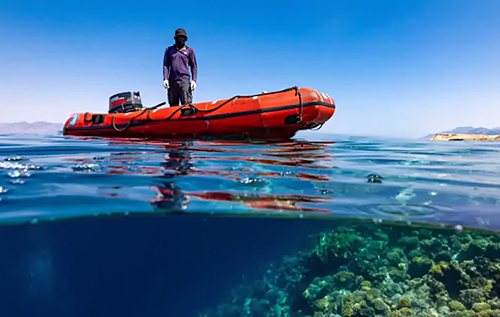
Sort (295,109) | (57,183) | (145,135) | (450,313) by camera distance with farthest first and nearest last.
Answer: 1. (145,135)
2. (295,109)
3. (450,313)
4. (57,183)

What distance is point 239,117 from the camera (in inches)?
320

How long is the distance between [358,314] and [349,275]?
924 millimetres

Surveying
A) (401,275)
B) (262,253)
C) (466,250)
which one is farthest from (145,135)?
(466,250)

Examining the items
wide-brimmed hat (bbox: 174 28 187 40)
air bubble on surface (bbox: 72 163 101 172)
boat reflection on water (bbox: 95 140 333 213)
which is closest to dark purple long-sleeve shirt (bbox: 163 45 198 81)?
wide-brimmed hat (bbox: 174 28 187 40)

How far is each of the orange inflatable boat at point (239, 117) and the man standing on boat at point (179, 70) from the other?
0.64 metres

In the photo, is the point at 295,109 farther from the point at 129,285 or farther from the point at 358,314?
the point at 129,285

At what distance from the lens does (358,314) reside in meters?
5.30

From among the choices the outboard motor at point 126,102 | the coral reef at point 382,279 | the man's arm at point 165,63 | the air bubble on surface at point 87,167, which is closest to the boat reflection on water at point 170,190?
the air bubble on surface at point 87,167

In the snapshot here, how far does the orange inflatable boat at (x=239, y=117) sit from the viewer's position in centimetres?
784

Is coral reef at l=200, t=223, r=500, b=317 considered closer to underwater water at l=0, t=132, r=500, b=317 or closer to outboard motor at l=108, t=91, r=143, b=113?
underwater water at l=0, t=132, r=500, b=317

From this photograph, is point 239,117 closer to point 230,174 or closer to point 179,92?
point 179,92

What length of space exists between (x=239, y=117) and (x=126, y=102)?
4866mm

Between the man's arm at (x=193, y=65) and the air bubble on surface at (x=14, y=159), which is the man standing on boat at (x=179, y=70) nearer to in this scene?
the man's arm at (x=193, y=65)

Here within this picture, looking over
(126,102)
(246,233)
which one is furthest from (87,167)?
(126,102)
